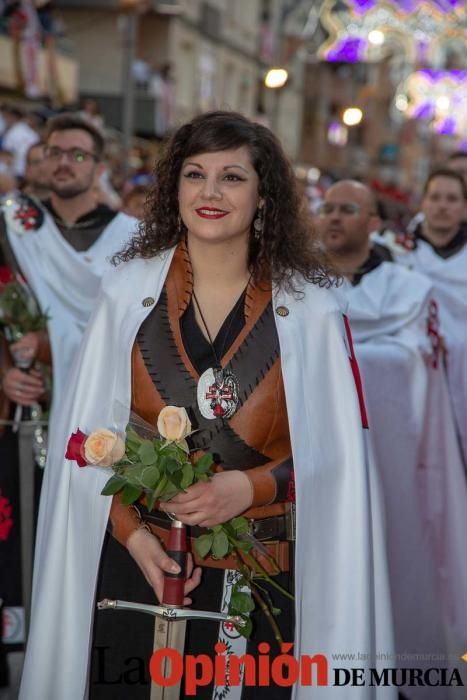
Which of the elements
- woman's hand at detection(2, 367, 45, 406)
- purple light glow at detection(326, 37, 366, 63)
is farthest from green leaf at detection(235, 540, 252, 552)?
purple light glow at detection(326, 37, 366, 63)

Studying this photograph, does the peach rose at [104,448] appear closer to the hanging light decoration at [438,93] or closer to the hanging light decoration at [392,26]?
the hanging light decoration at [392,26]

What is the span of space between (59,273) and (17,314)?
63cm

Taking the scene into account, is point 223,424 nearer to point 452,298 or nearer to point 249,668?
point 249,668

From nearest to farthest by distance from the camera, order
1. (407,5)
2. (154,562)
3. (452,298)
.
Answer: (154,562) → (452,298) → (407,5)

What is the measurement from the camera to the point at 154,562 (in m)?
3.63

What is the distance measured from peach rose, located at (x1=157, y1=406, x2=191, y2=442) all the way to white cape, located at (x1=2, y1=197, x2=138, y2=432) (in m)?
2.60

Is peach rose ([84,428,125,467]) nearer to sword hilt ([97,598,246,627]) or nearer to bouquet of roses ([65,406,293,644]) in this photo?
bouquet of roses ([65,406,293,644])

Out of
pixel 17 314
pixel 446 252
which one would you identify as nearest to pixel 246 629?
pixel 17 314

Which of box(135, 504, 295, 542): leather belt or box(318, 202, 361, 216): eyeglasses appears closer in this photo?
box(135, 504, 295, 542): leather belt

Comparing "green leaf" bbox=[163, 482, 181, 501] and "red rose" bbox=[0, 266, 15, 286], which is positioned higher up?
"red rose" bbox=[0, 266, 15, 286]

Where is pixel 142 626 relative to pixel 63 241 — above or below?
below

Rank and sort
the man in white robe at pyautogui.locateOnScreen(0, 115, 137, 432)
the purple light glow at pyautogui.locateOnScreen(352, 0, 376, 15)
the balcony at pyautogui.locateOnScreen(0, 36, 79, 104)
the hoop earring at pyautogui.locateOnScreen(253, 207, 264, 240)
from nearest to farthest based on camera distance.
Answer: the hoop earring at pyautogui.locateOnScreen(253, 207, 264, 240)
the man in white robe at pyautogui.locateOnScreen(0, 115, 137, 432)
the purple light glow at pyautogui.locateOnScreen(352, 0, 376, 15)
the balcony at pyautogui.locateOnScreen(0, 36, 79, 104)

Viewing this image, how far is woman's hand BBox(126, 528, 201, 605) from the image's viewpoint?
3.59m

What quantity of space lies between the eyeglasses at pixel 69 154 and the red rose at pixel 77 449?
3.15 m
